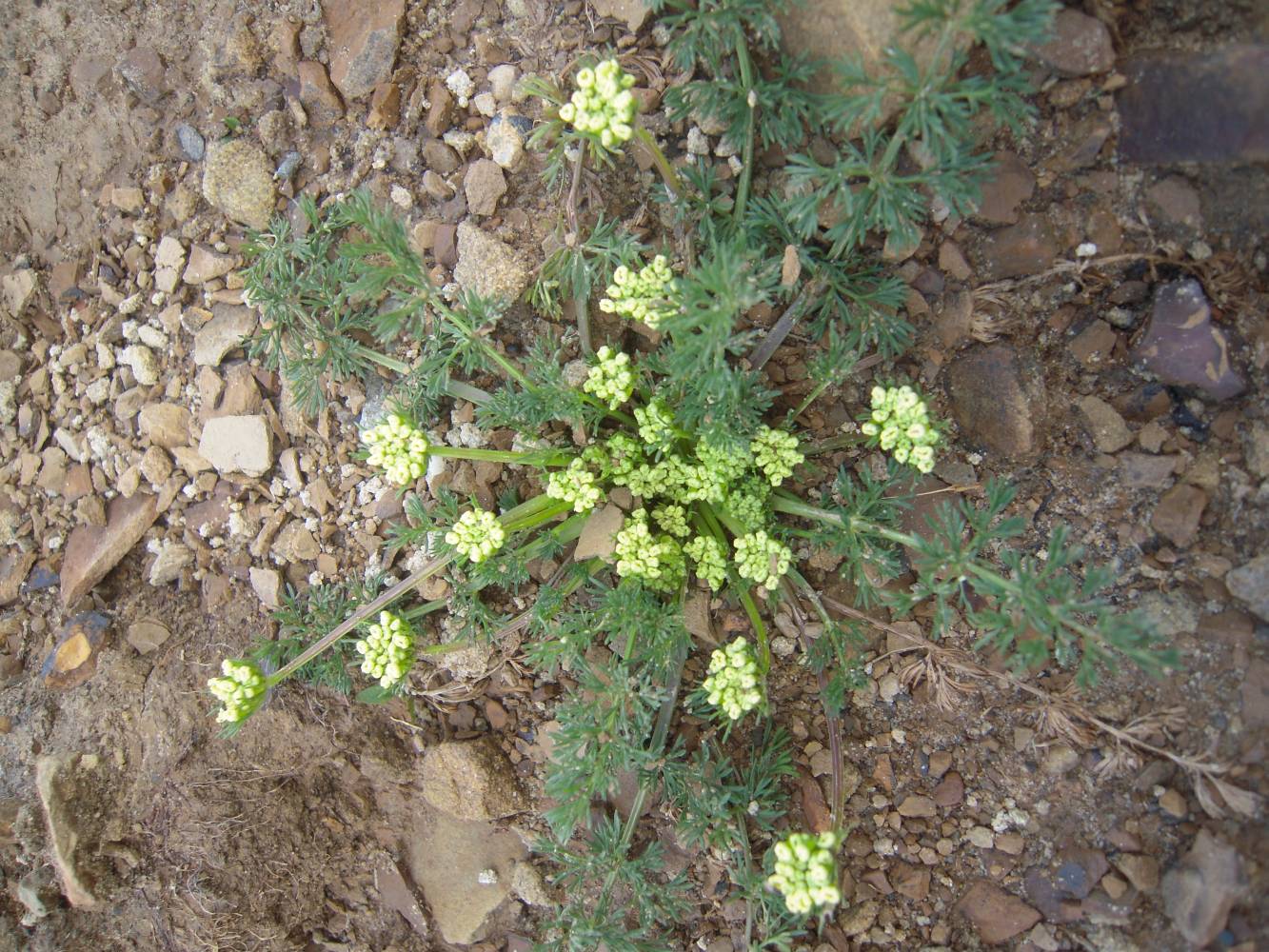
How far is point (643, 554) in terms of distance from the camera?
3.40 meters

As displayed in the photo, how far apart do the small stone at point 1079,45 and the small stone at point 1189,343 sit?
0.92m

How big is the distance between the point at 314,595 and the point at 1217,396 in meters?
4.03

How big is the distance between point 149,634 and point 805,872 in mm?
3430

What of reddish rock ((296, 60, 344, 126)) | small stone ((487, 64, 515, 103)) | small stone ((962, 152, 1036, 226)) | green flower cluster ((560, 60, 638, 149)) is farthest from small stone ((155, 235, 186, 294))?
small stone ((962, 152, 1036, 226))

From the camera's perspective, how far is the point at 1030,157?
3453 millimetres

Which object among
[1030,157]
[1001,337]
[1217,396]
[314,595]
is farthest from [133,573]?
[1217,396]

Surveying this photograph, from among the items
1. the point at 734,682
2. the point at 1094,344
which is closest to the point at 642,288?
the point at 734,682

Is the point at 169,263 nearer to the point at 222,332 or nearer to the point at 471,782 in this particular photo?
the point at 222,332

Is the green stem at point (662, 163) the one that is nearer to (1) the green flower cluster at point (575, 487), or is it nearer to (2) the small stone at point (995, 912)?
(1) the green flower cluster at point (575, 487)

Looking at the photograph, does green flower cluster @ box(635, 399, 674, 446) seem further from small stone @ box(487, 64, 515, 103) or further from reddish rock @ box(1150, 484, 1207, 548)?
reddish rock @ box(1150, 484, 1207, 548)

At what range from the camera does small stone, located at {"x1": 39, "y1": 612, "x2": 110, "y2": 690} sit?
434 centimetres

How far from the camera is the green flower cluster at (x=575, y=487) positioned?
3438mm

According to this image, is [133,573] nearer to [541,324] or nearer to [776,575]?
[541,324]

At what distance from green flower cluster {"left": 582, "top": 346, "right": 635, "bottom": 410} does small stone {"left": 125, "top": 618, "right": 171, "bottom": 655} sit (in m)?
2.66
